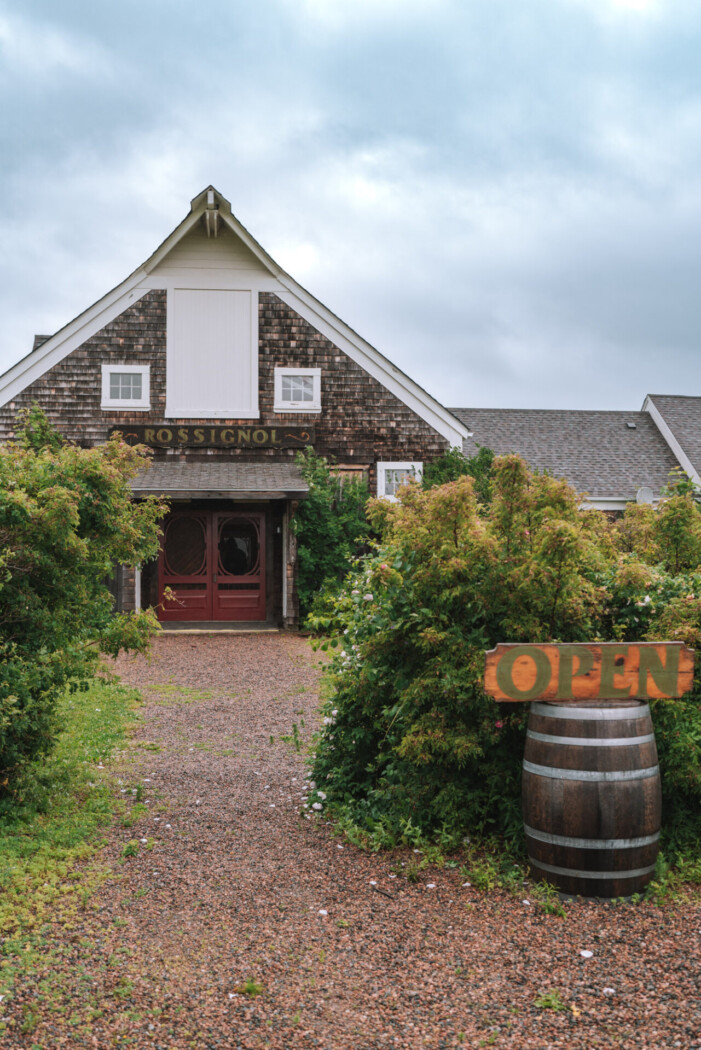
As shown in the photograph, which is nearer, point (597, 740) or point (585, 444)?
point (597, 740)

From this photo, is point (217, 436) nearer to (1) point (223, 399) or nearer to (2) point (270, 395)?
(1) point (223, 399)

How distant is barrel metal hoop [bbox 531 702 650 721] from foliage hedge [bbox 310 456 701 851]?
450mm

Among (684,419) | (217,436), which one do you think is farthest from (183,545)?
(684,419)

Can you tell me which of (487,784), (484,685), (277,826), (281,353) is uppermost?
(281,353)

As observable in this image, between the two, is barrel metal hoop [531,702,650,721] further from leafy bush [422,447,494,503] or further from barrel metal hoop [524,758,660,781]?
leafy bush [422,447,494,503]

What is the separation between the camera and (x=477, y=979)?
326cm

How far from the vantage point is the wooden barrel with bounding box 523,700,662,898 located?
12.7ft

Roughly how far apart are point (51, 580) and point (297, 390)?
1126cm

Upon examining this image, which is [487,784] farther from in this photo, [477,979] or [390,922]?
[477,979]

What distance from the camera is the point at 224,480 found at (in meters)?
15.1

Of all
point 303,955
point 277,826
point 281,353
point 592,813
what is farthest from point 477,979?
point 281,353

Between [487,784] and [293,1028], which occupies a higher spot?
[487,784]

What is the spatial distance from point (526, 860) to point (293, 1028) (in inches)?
70.2

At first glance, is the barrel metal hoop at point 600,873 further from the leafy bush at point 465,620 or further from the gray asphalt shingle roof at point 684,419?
the gray asphalt shingle roof at point 684,419
